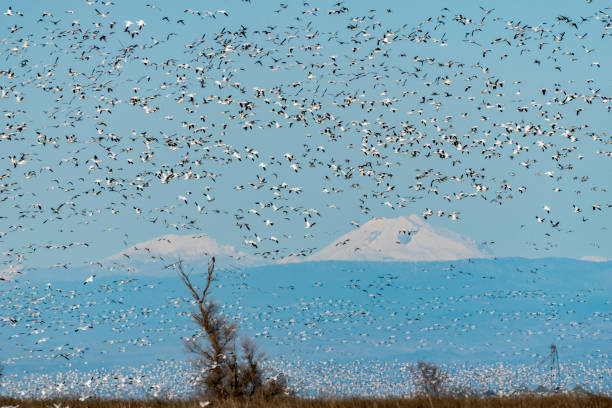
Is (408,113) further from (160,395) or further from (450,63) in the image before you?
(160,395)

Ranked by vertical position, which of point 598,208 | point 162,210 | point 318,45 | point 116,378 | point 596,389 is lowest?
point 596,389

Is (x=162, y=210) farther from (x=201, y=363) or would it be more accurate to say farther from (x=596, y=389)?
(x=596, y=389)

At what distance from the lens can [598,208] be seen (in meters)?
36.7

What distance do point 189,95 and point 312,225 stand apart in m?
10.4

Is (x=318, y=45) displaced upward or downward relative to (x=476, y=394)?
upward

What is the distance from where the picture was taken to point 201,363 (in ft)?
159

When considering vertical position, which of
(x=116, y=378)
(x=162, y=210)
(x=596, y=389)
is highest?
(x=162, y=210)

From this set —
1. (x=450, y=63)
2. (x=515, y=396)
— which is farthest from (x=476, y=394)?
(x=450, y=63)

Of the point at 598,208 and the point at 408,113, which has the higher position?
the point at 408,113

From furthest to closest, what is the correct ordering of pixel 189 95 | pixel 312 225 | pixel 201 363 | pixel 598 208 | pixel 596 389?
pixel 201 363 < pixel 189 95 < pixel 598 208 < pixel 312 225 < pixel 596 389

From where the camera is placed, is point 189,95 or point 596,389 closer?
point 596,389

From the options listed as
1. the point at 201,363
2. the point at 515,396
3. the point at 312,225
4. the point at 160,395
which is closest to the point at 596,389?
the point at 515,396

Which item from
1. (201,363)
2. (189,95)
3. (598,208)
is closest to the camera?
(598,208)

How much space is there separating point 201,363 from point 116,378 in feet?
112
